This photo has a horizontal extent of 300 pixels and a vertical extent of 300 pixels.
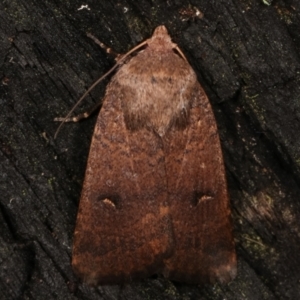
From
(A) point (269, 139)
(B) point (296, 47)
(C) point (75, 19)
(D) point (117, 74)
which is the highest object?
(C) point (75, 19)

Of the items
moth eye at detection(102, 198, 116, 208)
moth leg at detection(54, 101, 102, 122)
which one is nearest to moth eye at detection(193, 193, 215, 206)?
moth eye at detection(102, 198, 116, 208)

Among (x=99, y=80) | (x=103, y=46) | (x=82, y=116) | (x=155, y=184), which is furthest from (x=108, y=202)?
(x=103, y=46)

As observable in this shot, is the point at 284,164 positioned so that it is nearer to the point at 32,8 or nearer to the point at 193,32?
the point at 193,32

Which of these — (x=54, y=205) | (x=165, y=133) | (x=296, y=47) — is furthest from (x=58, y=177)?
(x=296, y=47)

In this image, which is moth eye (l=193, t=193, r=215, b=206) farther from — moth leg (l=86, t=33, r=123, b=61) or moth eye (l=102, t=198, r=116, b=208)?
moth leg (l=86, t=33, r=123, b=61)

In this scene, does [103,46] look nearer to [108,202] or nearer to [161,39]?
[161,39]

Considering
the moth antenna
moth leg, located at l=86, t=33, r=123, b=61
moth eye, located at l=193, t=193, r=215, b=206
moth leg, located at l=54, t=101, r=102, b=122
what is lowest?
moth eye, located at l=193, t=193, r=215, b=206
